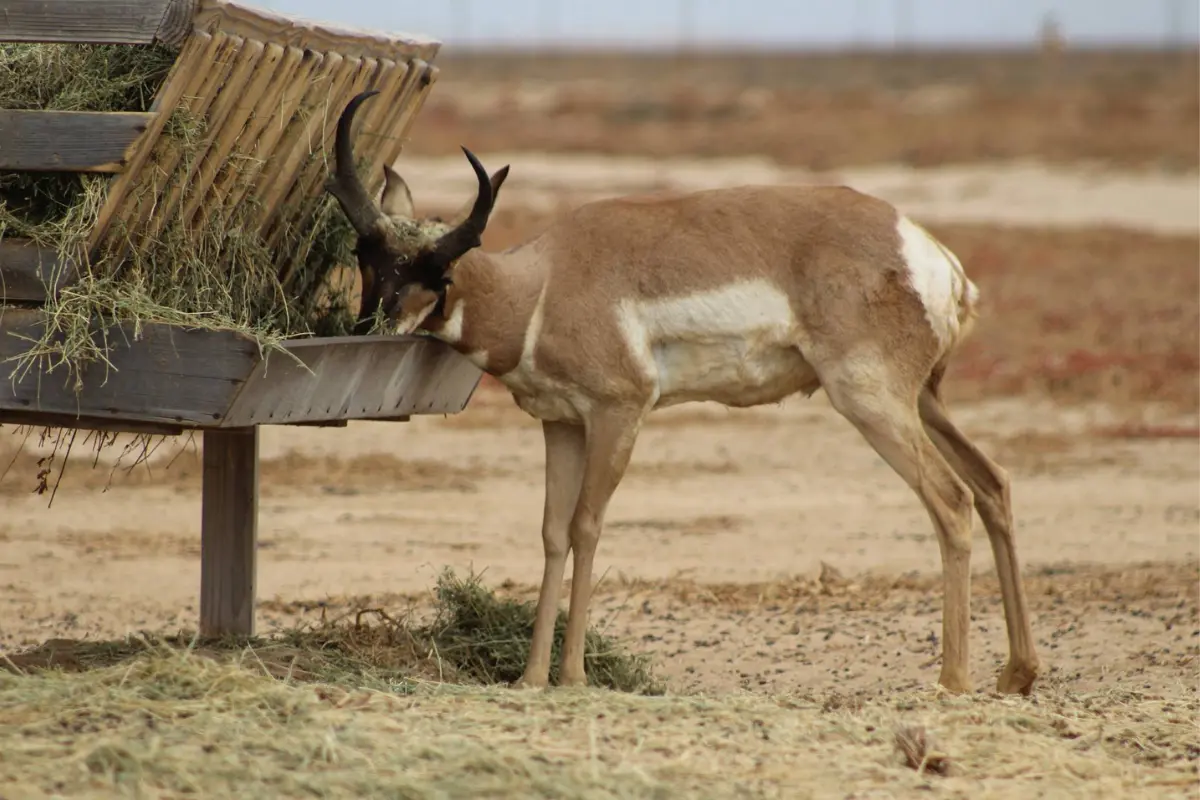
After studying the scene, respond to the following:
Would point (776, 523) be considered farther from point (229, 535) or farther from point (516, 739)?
point (516, 739)

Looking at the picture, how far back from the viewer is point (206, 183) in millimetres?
6973

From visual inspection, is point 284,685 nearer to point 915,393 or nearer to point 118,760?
point 118,760

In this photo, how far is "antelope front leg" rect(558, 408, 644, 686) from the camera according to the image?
7.61 metres

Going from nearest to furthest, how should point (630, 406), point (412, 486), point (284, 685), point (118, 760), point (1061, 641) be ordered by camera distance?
point (118, 760) → point (284, 685) → point (630, 406) → point (1061, 641) → point (412, 486)

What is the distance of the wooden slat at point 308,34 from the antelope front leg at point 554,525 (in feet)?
6.03

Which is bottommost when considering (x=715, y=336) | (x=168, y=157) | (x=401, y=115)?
(x=715, y=336)

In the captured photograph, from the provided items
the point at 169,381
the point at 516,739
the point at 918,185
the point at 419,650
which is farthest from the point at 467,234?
the point at 918,185

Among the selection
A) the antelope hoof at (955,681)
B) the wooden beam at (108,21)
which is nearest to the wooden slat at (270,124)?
the wooden beam at (108,21)

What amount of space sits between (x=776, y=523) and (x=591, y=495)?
202 inches

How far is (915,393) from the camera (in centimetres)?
776

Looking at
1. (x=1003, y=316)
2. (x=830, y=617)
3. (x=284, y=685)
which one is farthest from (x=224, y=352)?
(x=1003, y=316)

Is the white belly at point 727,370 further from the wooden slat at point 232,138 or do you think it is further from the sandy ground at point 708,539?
the wooden slat at point 232,138

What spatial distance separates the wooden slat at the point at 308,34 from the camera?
656 centimetres

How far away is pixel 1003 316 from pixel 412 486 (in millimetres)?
9463
